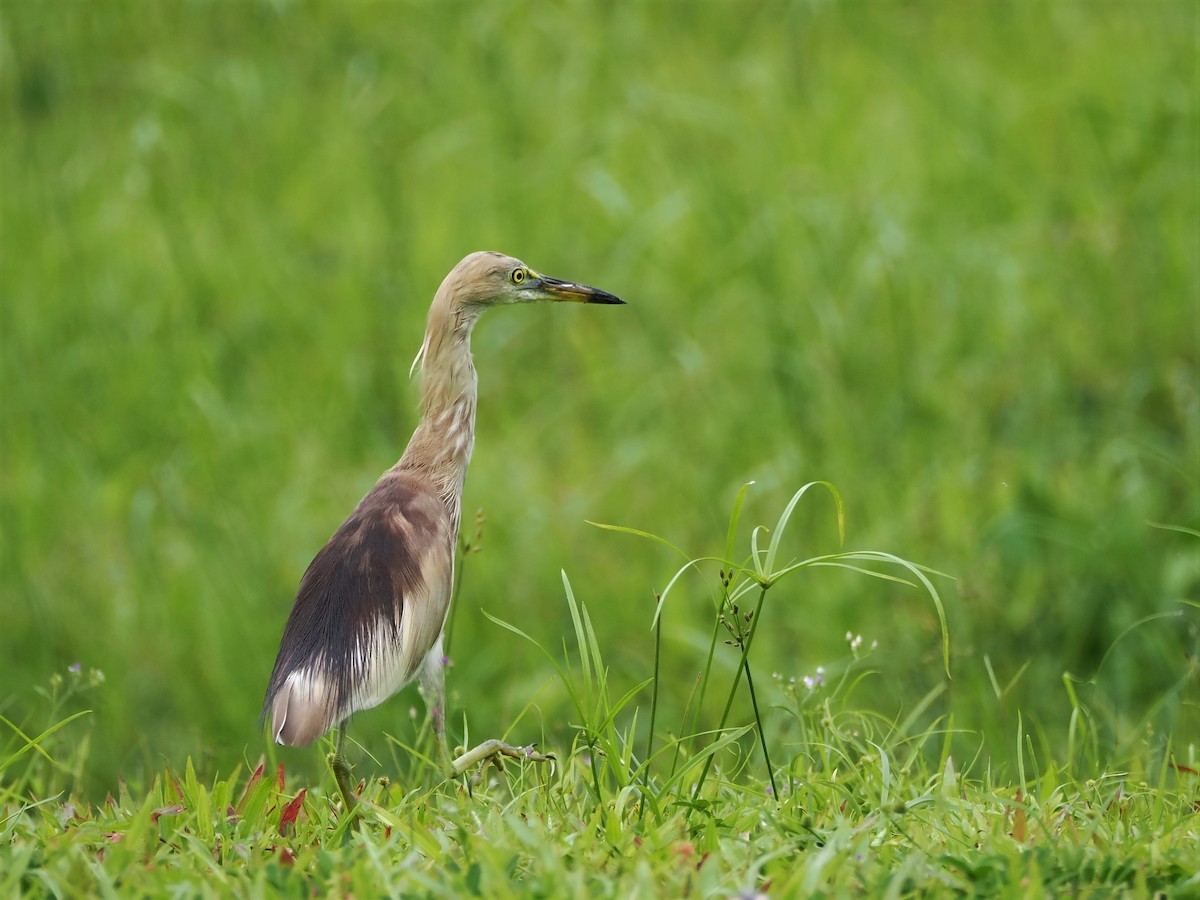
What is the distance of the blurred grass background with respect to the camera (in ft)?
20.3

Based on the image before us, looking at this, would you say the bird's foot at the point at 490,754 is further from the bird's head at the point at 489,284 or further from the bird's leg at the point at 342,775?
the bird's head at the point at 489,284

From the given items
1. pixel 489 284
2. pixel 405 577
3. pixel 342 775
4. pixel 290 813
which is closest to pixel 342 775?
pixel 342 775

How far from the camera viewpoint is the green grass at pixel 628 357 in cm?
598

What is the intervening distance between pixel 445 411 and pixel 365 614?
564 mm

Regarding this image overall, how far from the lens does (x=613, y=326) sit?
310 inches

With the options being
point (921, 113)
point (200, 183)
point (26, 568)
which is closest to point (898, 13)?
point (921, 113)

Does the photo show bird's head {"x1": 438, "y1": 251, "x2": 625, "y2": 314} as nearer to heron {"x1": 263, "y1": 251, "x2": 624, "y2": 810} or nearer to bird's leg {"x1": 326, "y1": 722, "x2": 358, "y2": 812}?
heron {"x1": 263, "y1": 251, "x2": 624, "y2": 810}

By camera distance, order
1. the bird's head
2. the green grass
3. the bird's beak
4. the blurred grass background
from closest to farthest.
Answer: the bird's head, the bird's beak, the green grass, the blurred grass background

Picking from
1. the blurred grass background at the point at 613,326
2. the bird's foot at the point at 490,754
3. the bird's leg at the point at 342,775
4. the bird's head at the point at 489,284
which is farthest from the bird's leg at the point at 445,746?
the blurred grass background at the point at 613,326

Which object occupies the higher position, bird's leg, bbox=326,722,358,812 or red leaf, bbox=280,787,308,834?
bird's leg, bbox=326,722,358,812

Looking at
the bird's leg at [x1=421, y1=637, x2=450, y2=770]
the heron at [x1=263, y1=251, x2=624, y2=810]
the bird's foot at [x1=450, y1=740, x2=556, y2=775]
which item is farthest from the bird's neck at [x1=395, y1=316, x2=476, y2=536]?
the bird's foot at [x1=450, y1=740, x2=556, y2=775]

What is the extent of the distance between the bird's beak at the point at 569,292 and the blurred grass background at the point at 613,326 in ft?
5.63

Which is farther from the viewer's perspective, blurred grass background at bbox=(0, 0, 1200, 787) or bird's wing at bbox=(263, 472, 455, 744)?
blurred grass background at bbox=(0, 0, 1200, 787)

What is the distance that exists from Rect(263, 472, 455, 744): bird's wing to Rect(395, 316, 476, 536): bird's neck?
0.30 ft
